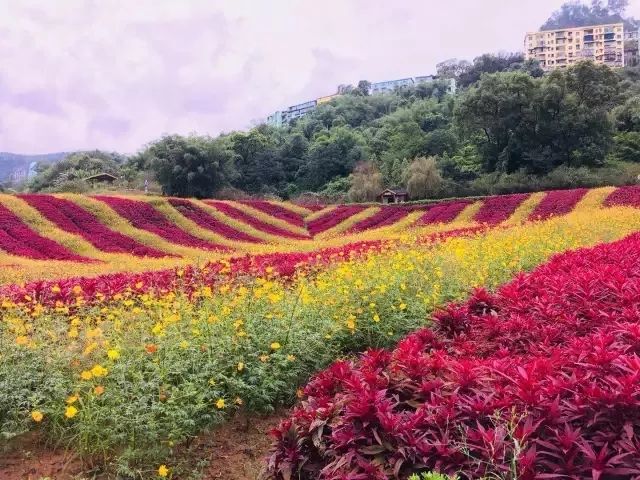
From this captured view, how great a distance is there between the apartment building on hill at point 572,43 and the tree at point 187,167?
9305 cm

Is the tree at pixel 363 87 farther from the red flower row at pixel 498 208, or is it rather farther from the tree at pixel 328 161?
the red flower row at pixel 498 208

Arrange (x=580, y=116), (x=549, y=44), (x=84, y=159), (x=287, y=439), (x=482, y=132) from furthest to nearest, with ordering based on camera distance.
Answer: (x=549, y=44) → (x=84, y=159) → (x=482, y=132) → (x=580, y=116) → (x=287, y=439)

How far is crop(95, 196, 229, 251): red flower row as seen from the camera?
21.3 metres

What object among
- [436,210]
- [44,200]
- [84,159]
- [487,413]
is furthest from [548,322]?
[84,159]

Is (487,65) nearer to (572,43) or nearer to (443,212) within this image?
(572,43)

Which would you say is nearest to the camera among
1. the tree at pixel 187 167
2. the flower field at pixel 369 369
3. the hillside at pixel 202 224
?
the flower field at pixel 369 369

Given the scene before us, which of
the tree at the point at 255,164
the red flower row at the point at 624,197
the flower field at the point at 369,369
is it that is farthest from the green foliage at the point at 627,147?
the flower field at the point at 369,369

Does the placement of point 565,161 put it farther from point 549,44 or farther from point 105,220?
point 549,44

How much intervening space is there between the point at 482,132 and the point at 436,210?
69.5 feet

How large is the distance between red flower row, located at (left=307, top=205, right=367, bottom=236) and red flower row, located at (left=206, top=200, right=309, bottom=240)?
1500mm

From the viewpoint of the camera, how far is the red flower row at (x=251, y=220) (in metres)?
25.4

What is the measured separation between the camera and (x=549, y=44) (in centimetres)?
11962

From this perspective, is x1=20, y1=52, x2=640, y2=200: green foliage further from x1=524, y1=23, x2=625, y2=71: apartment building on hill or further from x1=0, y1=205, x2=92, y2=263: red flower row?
x1=524, y1=23, x2=625, y2=71: apartment building on hill

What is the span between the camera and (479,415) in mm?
2287
